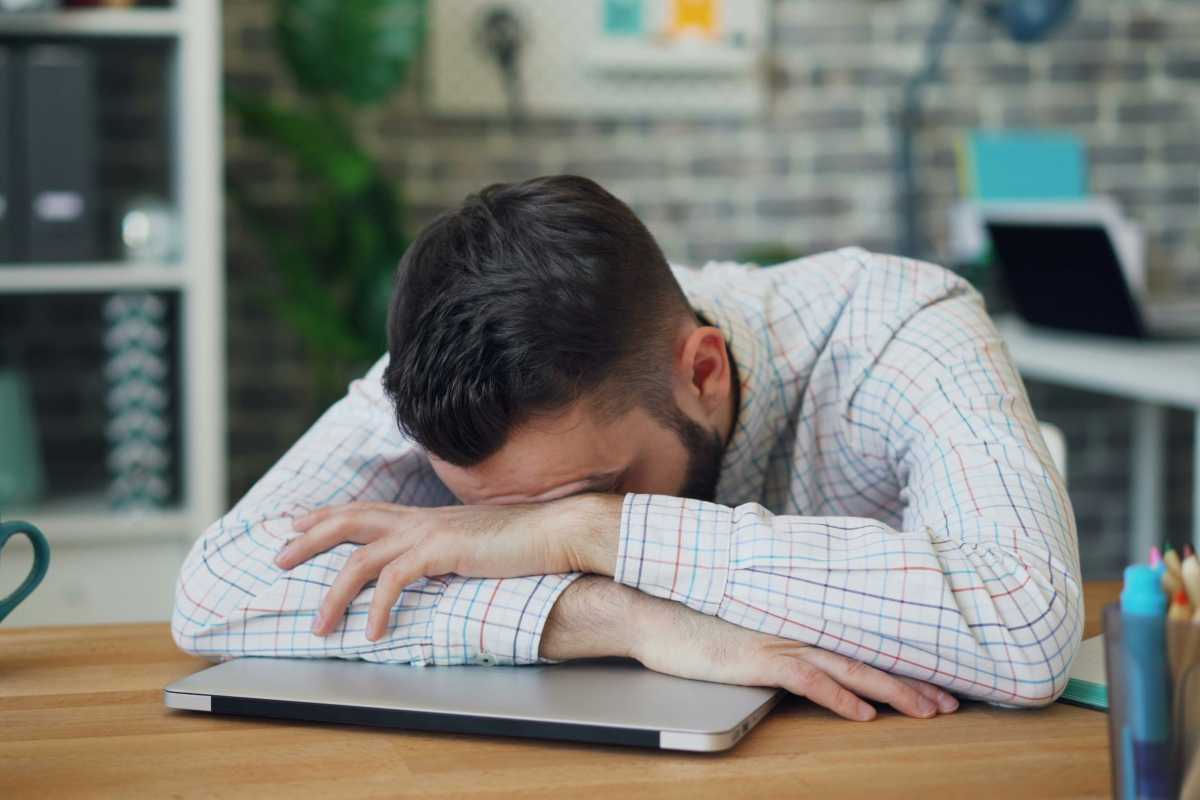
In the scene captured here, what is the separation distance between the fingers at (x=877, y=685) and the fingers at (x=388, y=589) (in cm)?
29

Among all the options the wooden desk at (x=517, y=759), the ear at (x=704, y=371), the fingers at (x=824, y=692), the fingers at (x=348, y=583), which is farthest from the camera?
the ear at (x=704, y=371)

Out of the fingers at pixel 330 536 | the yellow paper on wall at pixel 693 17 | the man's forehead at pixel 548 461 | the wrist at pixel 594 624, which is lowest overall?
the wrist at pixel 594 624

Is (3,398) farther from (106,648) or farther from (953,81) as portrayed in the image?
(953,81)

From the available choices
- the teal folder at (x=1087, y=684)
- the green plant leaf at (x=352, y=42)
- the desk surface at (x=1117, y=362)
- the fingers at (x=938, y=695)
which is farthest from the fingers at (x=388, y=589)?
the green plant leaf at (x=352, y=42)

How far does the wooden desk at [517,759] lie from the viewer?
28.9 inches

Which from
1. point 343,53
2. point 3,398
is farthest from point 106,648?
point 343,53

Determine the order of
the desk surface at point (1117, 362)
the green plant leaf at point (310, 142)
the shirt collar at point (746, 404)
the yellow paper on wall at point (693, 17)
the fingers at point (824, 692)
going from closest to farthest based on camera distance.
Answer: the fingers at point (824, 692)
the shirt collar at point (746, 404)
the desk surface at point (1117, 362)
the green plant leaf at point (310, 142)
the yellow paper on wall at point (693, 17)

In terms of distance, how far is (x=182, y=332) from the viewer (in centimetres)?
246

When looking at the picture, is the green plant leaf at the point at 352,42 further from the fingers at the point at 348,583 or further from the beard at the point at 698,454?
the fingers at the point at 348,583

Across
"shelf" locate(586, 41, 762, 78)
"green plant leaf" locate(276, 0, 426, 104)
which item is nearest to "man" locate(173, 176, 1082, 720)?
"green plant leaf" locate(276, 0, 426, 104)

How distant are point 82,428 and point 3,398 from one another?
47 cm

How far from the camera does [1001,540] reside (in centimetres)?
98

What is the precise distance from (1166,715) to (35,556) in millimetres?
739

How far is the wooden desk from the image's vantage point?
735mm
